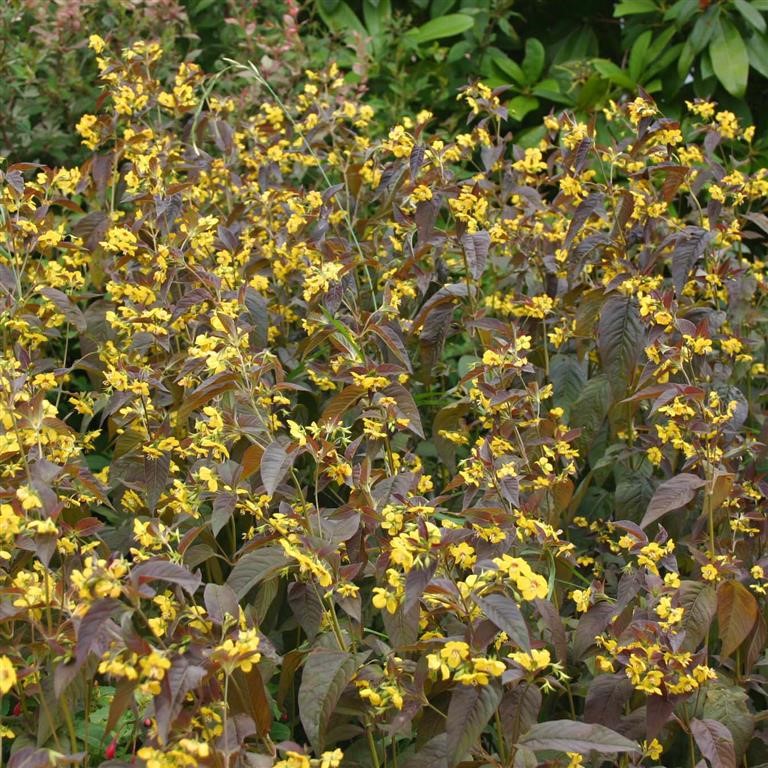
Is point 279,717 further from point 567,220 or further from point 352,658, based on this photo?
point 567,220

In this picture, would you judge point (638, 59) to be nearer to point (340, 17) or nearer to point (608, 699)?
point (340, 17)

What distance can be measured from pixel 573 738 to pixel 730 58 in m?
3.57

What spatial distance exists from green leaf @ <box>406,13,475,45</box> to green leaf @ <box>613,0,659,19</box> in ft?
1.96

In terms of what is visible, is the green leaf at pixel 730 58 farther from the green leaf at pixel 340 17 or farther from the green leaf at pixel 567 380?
the green leaf at pixel 567 380

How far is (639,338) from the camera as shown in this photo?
246 centimetres

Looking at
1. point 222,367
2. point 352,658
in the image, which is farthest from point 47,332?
point 352,658

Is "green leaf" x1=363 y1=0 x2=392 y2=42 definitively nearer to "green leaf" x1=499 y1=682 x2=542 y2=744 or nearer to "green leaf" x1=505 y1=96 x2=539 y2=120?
"green leaf" x1=505 y1=96 x2=539 y2=120

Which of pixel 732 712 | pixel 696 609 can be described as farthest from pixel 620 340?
pixel 732 712

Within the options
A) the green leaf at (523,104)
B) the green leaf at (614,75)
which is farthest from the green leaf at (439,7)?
the green leaf at (614,75)

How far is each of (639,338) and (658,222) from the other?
1.71 ft

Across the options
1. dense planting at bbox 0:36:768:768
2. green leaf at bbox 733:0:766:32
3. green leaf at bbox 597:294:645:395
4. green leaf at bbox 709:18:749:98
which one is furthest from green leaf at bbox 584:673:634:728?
green leaf at bbox 733:0:766:32

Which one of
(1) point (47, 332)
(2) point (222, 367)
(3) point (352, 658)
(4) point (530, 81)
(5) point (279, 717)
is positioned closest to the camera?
(3) point (352, 658)

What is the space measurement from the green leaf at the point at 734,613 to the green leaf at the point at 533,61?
3.30 meters

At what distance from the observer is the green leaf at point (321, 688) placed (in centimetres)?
173
